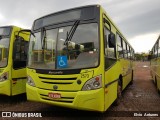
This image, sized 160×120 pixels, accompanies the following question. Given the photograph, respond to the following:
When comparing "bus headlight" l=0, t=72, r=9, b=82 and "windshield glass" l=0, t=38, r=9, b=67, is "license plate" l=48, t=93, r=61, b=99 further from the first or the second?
"windshield glass" l=0, t=38, r=9, b=67

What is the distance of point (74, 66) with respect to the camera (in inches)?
241

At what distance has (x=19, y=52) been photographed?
30.5ft

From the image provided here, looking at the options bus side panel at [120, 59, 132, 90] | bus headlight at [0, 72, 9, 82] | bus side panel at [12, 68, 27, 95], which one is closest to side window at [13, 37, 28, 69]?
bus side panel at [12, 68, 27, 95]

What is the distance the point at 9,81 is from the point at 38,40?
248 cm

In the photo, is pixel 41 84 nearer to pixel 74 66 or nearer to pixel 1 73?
pixel 74 66

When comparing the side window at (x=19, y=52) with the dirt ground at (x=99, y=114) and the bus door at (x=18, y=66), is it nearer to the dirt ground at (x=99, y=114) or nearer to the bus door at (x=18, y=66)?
the bus door at (x=18, y=66)

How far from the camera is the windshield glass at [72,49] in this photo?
6.14 metres

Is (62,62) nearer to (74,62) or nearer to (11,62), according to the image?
(74,62)

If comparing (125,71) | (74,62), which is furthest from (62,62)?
(125,71)

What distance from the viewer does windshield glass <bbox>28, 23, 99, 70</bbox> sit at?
6.14 m

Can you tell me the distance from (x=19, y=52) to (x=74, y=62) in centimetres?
383

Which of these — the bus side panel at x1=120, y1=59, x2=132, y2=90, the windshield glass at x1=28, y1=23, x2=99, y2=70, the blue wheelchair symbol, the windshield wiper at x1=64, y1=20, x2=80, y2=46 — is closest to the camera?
the windshield glass at x1=28, y1=23, x2=99, y2=70

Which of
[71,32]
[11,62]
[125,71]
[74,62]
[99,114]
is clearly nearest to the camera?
[74,62]

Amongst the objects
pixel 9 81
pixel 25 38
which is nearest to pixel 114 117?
pixel 9 81
